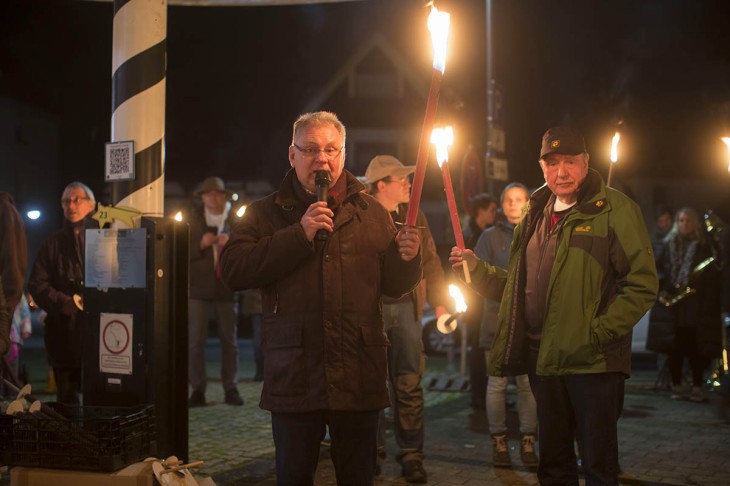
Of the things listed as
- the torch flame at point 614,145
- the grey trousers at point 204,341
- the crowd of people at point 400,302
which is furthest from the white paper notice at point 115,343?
the grey trousers at point 204,341

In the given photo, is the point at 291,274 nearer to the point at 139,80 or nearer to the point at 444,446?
the point at 139,80

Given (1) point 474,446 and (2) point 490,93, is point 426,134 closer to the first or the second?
(1) point 474,446

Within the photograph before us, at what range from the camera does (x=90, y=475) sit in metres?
4.28

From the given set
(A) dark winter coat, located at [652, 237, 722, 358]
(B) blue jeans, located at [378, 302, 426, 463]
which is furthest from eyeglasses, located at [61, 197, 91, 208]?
(A) dark winter coat, located at [652, 237, 722, 358]

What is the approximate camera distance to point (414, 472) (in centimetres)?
620

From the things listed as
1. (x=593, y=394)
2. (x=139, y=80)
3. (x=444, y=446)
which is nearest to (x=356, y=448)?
(x=593, y=394)

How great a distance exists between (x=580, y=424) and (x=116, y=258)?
284 cm

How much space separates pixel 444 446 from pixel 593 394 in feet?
10.6

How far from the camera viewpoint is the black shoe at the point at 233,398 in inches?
373

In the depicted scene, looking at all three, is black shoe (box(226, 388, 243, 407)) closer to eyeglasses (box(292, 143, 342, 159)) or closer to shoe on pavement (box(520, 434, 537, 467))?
shoe on pavement (box(520, 434, 537, 467))

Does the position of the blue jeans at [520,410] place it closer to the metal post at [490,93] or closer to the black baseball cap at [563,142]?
the black baseball cap at [563,142]

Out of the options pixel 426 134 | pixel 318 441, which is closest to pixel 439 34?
pixel 426 134

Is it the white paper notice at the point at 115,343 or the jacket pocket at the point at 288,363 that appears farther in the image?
the white paper notice at the point at 115,343

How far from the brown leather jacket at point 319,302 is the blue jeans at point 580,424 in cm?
124
